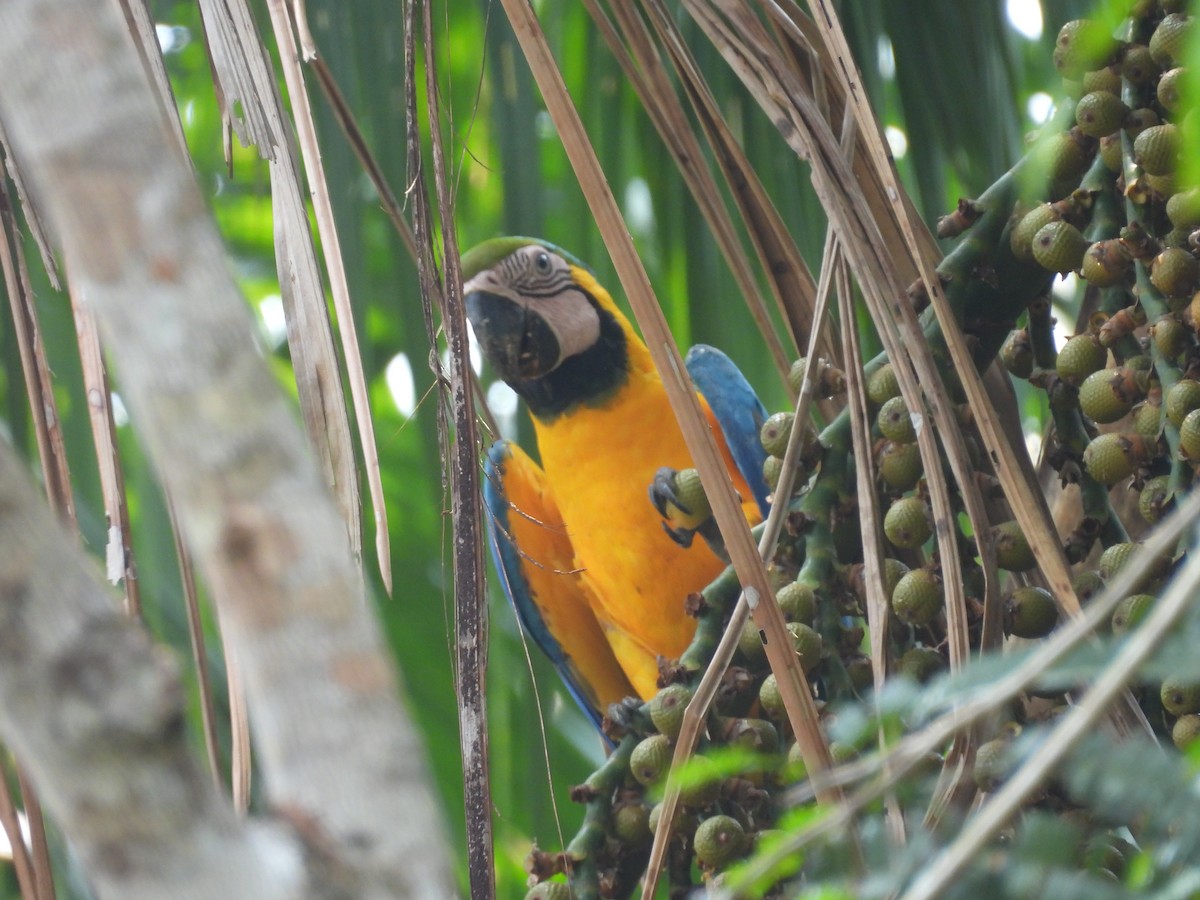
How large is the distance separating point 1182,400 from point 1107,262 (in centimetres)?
10

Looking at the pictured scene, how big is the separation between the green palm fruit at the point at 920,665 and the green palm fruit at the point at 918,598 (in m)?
0.02

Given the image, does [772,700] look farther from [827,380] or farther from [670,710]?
[827,380]

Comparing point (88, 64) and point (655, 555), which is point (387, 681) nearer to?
point (88, 64)

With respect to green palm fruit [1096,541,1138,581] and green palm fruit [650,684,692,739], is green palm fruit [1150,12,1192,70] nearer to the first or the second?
green palm fruit [1096,541,1138,581]

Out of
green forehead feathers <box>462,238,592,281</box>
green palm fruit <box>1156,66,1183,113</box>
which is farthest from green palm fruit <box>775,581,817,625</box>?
green forehead feathers <box>462,238,592,281</box>

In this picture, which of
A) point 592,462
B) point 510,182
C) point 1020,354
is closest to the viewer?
point 1020,354

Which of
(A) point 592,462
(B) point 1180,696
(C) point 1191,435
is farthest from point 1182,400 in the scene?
(A) point 592,462

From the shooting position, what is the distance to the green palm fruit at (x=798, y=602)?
699 millimetres

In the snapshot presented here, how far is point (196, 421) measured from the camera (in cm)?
30

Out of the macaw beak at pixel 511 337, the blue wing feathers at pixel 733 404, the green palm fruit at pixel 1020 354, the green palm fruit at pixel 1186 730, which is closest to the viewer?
the green palm fruit at pixel 1186 730

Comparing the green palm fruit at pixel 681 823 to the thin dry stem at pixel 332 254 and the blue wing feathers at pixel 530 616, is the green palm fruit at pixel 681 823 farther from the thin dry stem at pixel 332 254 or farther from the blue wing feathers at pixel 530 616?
the blue wing feathers at pixel 530 616

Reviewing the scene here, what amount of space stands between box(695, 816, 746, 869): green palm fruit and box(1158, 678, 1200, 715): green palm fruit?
8.7 inches

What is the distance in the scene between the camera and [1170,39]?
0.65 meters

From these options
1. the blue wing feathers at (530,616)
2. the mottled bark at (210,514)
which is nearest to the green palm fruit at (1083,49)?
the mottled bark at (210,514)
